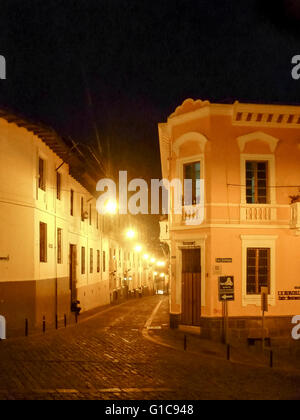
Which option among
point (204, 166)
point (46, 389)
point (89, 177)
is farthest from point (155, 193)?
point (46, 389)

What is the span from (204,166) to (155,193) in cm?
1150

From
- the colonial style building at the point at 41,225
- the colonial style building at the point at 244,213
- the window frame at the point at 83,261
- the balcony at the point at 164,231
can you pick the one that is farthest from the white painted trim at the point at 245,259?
the window frame at the point at 83,261

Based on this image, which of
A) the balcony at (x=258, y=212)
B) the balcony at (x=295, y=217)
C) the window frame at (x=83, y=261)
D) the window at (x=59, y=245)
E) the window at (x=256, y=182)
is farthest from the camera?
the window frame at (x=83, y=261)

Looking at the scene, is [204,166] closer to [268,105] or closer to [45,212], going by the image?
[268,105]

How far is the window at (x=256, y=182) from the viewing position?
802 inches

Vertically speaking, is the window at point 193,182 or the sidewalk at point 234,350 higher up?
the window at point 193,182

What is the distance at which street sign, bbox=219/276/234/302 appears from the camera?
1761cm

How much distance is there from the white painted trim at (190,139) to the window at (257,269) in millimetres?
4597

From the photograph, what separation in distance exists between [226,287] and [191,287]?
3364 mm

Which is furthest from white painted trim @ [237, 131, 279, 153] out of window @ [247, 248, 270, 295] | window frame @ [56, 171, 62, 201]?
window frame @ [56, 171, 62, 201]

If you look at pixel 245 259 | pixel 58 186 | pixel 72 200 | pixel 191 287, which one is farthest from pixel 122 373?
pixel 72 200

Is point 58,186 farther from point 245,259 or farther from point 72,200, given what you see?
point 245,259

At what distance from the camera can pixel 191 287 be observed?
20875 millimetres

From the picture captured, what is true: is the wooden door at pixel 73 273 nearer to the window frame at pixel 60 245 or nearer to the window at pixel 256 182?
the window frame at pixel 60 245
